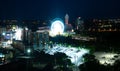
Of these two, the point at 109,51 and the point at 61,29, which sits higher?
the point at 61,29

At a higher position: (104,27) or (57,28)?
(104,27)

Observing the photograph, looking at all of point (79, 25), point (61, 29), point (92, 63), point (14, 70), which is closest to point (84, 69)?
point (92, 63)

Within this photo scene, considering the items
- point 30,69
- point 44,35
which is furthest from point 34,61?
point 44,35

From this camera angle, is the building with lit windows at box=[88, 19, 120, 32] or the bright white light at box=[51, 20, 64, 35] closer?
the bright white light at box=[51, 20, 64, 35]

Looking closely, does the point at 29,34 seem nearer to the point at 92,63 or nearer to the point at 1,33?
the point at 1,33

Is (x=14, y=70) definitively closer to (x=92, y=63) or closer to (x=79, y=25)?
(x=92, y=63)

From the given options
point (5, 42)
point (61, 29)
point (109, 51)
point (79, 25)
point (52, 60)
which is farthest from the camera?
point (79, 25)

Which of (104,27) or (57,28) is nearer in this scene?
(57,28)

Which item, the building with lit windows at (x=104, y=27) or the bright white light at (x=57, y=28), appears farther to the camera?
the building with lit windows at (x=104, y=27)

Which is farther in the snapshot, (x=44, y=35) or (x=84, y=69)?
(x=44, y=35)

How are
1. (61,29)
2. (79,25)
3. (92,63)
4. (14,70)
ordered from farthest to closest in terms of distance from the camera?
(79,25)
(61,29)
(92,63)
(14,70)
